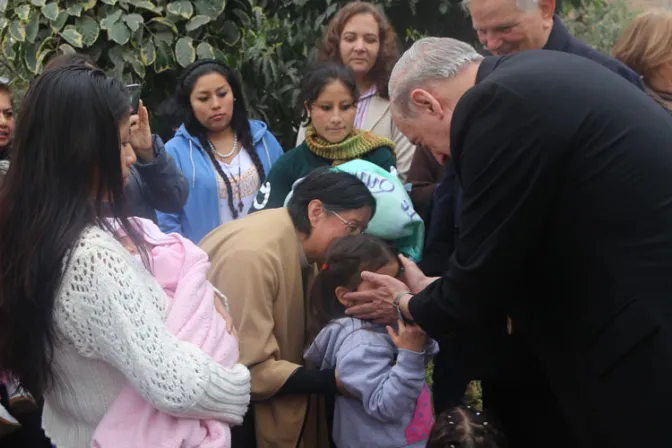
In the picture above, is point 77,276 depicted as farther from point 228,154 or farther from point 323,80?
point 228,154

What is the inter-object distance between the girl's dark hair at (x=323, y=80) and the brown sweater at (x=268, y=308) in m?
1.15

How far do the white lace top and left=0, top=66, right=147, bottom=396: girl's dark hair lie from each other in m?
0.04

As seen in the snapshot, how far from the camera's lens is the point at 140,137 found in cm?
337

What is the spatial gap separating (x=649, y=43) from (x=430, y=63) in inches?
73.6

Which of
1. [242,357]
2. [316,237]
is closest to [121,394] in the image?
[242,357]

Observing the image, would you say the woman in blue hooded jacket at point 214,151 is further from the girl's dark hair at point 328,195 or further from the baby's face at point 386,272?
the baby's face at point 386,272

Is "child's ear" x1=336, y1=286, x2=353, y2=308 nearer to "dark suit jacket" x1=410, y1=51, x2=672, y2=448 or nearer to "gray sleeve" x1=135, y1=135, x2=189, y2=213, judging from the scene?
"dark suit jacket" x1=410, y1=51, x2=672, y2=448

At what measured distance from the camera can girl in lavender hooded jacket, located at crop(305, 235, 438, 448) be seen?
9.38 feet

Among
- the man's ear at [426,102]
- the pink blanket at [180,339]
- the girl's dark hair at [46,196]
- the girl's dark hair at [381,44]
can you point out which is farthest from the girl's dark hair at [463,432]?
the girl's dark hair at [381,44]

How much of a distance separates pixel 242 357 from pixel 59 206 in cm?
100

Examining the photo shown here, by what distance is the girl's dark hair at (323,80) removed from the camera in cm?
412

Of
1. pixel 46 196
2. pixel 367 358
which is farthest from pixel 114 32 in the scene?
pixel 46 196

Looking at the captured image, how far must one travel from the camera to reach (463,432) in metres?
2.63

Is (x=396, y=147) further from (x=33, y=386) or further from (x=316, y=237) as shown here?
(x=33, y=386)
